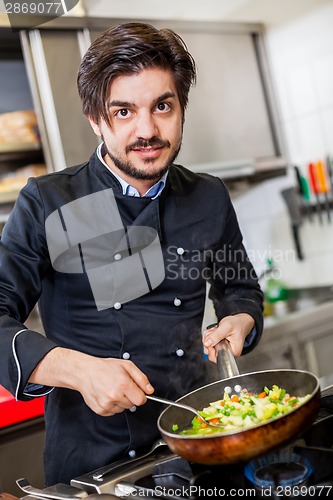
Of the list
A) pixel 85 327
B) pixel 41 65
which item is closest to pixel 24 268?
pixel 85 327

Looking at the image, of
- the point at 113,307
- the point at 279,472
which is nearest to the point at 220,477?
the point at 279,472

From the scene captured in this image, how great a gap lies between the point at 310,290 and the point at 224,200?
175 cm

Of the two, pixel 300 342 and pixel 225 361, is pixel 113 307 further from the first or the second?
pixel 300 342

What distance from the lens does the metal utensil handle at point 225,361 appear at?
118cm

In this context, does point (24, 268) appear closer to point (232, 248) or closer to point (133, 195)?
point (133, 195)

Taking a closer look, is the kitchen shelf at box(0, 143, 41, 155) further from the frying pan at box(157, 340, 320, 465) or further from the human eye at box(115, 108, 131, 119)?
the frying pan at box(157, 340, 320, 465)

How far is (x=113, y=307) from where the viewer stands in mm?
1283

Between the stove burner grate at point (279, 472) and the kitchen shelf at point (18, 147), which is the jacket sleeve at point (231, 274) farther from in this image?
the kitchen shelf at point (18, 147)

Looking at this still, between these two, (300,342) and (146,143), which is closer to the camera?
(146,143)

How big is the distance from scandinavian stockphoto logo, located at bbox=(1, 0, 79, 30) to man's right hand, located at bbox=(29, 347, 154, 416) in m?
0.81

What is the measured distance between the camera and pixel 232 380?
43.4 inches

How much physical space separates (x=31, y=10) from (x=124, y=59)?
0.44 meters

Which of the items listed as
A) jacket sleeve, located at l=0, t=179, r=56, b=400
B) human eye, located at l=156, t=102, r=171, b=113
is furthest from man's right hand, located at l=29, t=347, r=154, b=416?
human eye, located at l=156, t=102, r=171, b=113

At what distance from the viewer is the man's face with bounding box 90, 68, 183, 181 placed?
3.97ft
